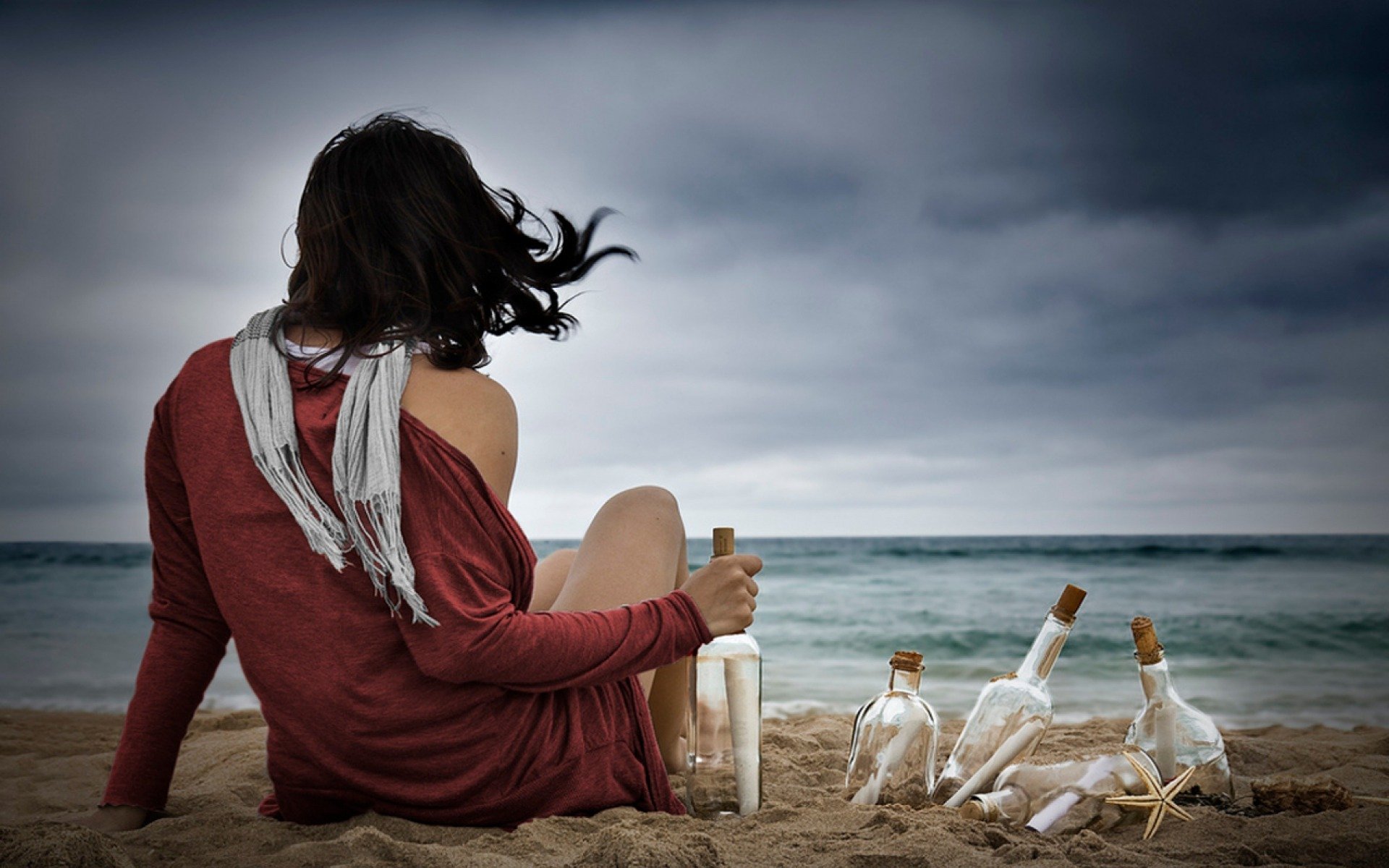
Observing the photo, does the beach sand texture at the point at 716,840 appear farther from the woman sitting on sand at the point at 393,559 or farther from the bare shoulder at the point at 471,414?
the bare shoulder at the point at 471,414

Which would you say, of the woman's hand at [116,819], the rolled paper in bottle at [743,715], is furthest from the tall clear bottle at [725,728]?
the woman's hand at [116,819]

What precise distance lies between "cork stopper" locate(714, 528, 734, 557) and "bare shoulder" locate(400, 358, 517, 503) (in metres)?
0.41

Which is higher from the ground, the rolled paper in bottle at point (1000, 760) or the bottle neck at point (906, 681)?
the bottle neck at point (906, 681)

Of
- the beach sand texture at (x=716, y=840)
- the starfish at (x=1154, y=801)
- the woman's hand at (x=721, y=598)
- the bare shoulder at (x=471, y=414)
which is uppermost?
the bare shoulder at (x=471, y=414)

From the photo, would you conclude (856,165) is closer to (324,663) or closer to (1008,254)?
(1008,254)

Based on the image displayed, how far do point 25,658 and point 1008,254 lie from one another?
480 inches

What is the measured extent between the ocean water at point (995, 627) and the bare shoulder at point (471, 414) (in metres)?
3.62

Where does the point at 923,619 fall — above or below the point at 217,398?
below

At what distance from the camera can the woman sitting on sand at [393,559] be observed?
1.46m

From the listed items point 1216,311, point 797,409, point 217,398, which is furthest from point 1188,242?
point 217,398

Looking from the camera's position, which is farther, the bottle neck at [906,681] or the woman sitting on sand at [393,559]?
the bottle neck at [906,681]

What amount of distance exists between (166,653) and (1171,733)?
197 cm

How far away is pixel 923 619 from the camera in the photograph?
9953 mm

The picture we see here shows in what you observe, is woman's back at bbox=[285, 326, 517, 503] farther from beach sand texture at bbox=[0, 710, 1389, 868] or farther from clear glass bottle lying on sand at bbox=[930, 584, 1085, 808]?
clear glass bottle lying on sand at bbox=[930, 584, 1085, 808]
